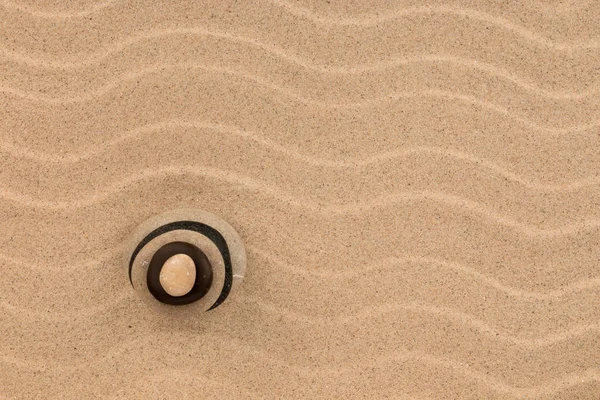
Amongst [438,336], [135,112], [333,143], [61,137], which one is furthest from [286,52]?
[438,336]

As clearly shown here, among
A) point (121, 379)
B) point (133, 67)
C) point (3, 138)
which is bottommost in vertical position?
point (121, 379)

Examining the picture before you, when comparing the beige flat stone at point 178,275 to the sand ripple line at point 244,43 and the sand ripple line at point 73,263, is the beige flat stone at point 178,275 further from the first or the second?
the sand ripple line at point 244,43

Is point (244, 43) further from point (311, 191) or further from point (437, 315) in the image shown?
point (437, 315)

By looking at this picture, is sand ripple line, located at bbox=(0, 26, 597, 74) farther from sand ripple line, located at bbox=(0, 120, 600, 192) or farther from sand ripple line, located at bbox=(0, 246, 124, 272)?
sand ripple line, located at bbox=(0, 246, 124, 272)

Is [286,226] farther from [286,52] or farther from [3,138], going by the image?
[3,138]

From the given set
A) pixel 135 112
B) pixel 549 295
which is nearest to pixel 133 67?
pixel 135 112

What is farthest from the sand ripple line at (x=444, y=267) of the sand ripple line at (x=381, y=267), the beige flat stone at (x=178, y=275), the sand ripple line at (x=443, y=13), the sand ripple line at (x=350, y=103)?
the sand ripple line at (x=443, y=13)

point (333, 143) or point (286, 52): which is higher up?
point (286, 52)
